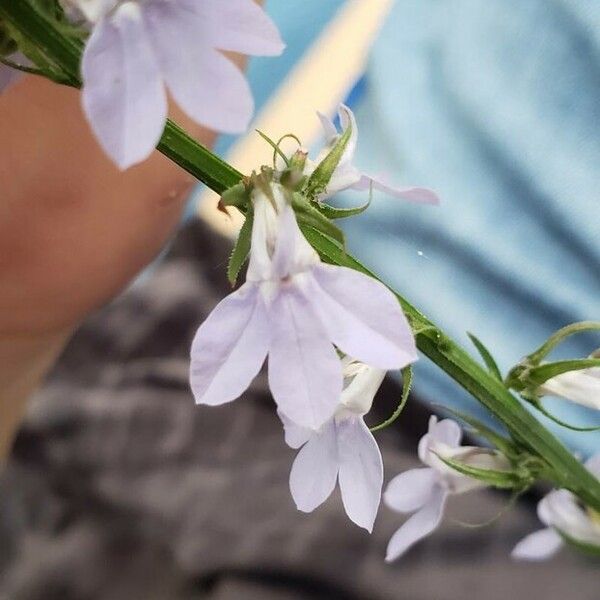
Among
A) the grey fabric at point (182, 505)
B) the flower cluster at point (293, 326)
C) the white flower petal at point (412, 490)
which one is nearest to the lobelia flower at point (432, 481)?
the white flower petal at point (412, 490)

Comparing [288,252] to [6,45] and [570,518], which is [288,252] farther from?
[570,518]

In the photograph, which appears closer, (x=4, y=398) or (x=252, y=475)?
(x=4, y=398)

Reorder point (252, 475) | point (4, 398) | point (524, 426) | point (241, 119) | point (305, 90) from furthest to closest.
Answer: point (305, 90)
point (252, 475)
point (4, 398)
point (524, 426)
point (241, 119)

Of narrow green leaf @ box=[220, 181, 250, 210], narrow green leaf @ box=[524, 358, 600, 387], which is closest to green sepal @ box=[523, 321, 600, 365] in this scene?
narrow green leaf @ box=[524, 358, 600, 387]

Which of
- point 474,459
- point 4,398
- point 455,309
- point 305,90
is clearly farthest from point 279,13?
point 474,459

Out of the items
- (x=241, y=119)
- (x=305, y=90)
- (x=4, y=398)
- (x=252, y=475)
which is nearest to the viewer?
(x=241, y=119)

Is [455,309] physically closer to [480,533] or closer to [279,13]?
[480,533]
